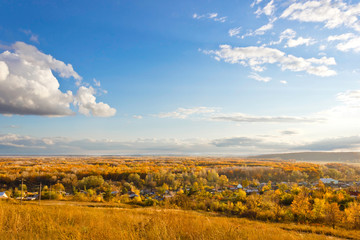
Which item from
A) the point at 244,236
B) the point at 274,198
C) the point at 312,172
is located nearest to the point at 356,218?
the point at 274,198

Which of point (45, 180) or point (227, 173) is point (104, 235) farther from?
point (227, 173)

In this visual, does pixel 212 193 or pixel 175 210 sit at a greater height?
pixel 175 210

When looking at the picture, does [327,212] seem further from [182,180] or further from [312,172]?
[312,172]

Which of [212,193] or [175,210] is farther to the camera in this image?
[212,193]

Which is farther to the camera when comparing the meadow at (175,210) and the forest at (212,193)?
the forest at (212,193)

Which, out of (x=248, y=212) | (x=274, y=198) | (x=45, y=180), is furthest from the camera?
(x=45, y=180)

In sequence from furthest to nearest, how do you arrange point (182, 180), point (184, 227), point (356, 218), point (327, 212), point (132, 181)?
point (182, 180) < point (132, 181) < point (327, 212) < point (356, 218) < point (184, 227)

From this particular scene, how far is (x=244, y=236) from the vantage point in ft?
21.6

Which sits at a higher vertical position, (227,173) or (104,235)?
(104,235)

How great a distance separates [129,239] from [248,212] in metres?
23.2

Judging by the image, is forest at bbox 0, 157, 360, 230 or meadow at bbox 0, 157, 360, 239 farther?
forest at bbox 0, 157, 360, 230

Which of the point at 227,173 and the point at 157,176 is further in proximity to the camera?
the point at 227,173

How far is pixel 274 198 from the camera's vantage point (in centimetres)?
3375

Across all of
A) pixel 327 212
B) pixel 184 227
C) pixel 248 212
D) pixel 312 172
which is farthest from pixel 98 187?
pixel 312 172
